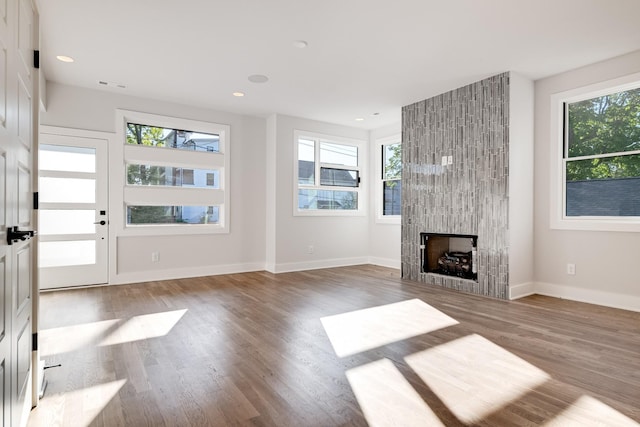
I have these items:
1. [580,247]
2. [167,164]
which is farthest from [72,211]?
[580,247]

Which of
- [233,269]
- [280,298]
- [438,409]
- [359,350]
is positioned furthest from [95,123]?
[438,409]

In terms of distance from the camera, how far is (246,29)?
325 cm

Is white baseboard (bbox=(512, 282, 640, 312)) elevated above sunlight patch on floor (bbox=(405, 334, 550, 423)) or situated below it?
above

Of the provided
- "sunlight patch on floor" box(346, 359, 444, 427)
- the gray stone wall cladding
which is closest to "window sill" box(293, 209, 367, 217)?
the gray stone wall cladding

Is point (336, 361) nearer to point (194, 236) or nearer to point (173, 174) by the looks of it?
point (194, 236)

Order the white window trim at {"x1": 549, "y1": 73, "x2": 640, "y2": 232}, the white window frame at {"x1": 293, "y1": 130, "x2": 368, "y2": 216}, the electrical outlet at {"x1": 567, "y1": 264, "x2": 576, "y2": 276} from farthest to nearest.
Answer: the white window frame at {"x1": 293, "y1": 130, "x2": 368, "y2": 216}, the electrical outlet at {"x1": 567, "y1": 264, "x2": 576, "y2": 276}, the white window trim at {"x1": 549, "y1": 73, "x2": 640, "y2": 232}

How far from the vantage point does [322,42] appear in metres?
3.49

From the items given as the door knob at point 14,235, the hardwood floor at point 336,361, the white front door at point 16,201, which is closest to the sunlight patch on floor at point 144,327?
the hardwood floor at point 336,361

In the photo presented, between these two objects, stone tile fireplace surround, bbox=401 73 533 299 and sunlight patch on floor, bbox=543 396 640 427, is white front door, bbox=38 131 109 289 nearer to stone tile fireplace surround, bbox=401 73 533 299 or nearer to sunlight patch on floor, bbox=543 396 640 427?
stone tile fireplace surround, bbox=401 73 533 299

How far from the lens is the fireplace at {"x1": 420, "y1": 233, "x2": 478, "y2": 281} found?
4.70m

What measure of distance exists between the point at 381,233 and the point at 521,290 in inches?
116

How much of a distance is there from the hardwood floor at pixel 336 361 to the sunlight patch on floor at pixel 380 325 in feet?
0.07

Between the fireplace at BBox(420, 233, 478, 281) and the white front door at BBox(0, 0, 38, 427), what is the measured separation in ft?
14.5

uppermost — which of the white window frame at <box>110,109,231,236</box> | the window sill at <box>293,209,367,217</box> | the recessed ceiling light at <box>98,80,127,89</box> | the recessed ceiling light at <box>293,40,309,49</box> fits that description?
the recessed ceiling light at <box>98,80,127,89</box>
